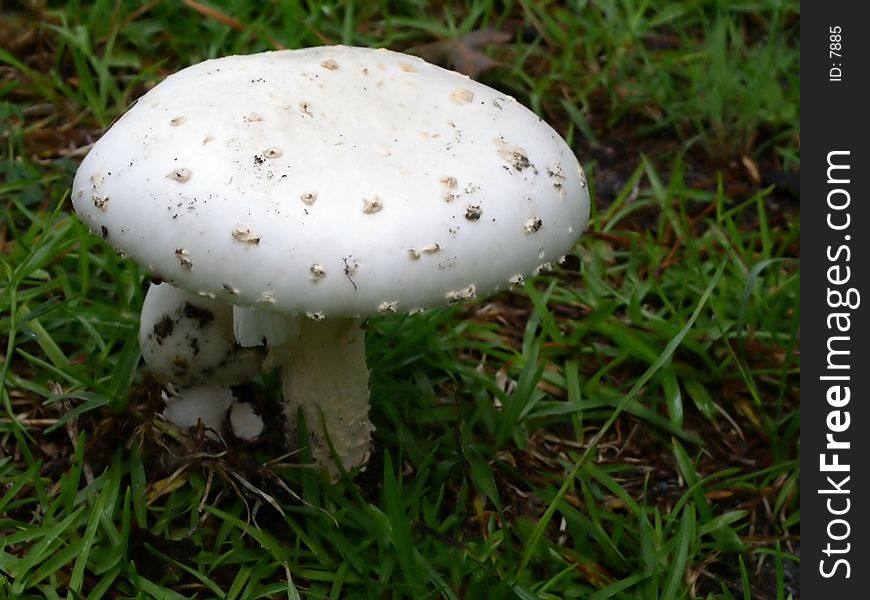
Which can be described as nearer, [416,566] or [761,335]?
[416,566]

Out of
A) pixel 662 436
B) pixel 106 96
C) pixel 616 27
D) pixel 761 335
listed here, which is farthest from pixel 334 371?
pixel 616 27

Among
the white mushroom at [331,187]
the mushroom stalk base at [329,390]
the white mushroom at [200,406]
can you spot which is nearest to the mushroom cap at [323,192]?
the white mushroom at [331,187]

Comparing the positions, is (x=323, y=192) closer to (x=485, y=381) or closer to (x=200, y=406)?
(x=200, y=406)

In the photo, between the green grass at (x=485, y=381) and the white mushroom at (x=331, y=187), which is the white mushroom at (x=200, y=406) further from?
the white mushroom at (x=331, y=187)

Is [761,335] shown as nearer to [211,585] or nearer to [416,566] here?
[416,566]

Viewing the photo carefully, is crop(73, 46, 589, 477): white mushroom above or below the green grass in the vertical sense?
above

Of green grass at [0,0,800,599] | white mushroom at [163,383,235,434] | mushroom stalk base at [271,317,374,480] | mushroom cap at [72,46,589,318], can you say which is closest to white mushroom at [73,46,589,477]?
mushroom cap at [72,46,589,318]

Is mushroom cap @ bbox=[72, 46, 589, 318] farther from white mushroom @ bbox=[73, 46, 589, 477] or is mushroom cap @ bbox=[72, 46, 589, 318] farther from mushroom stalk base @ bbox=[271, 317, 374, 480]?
mushroom stalk base @ bbox=[271, 317, 374, 480]
